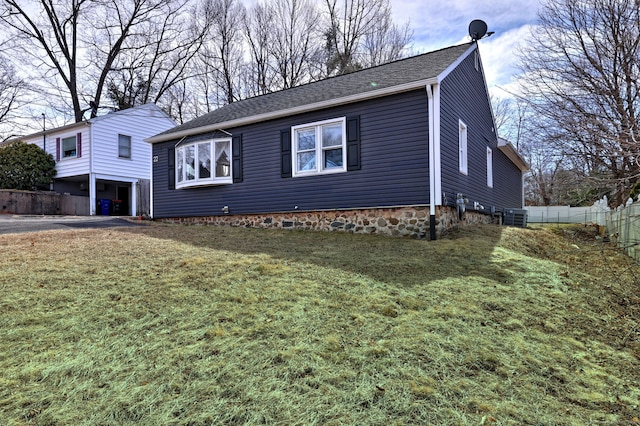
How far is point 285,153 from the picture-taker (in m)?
9.62

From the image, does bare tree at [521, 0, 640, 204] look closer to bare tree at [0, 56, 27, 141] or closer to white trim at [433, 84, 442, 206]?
white trim at [433, 84, 442, 206]

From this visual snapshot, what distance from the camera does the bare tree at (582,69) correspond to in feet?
30.7

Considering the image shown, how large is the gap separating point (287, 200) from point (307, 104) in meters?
2.44

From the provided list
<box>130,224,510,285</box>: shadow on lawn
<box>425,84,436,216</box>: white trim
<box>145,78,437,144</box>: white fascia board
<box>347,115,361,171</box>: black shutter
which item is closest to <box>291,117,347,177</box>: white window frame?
<box>347,115,361,171</box>: black shutter

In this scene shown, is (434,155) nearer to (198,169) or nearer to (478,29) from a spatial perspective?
(478,29)

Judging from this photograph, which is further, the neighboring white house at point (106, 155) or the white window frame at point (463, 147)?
the neighboring white house at point (106, 155)

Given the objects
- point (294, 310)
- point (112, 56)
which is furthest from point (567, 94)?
point (112, 56)

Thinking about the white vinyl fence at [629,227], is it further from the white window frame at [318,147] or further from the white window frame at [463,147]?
the white window frame at [318,147]

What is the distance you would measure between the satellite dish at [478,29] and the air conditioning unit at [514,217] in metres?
6.08

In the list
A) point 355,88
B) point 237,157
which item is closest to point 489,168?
point 355,88

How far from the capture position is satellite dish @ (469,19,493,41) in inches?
426

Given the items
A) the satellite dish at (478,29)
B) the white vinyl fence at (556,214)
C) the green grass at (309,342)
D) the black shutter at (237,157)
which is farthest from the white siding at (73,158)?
the white vinyl fence at (556,214)

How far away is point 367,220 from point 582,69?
8.52 m

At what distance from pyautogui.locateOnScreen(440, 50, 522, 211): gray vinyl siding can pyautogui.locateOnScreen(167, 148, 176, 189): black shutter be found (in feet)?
26.7
